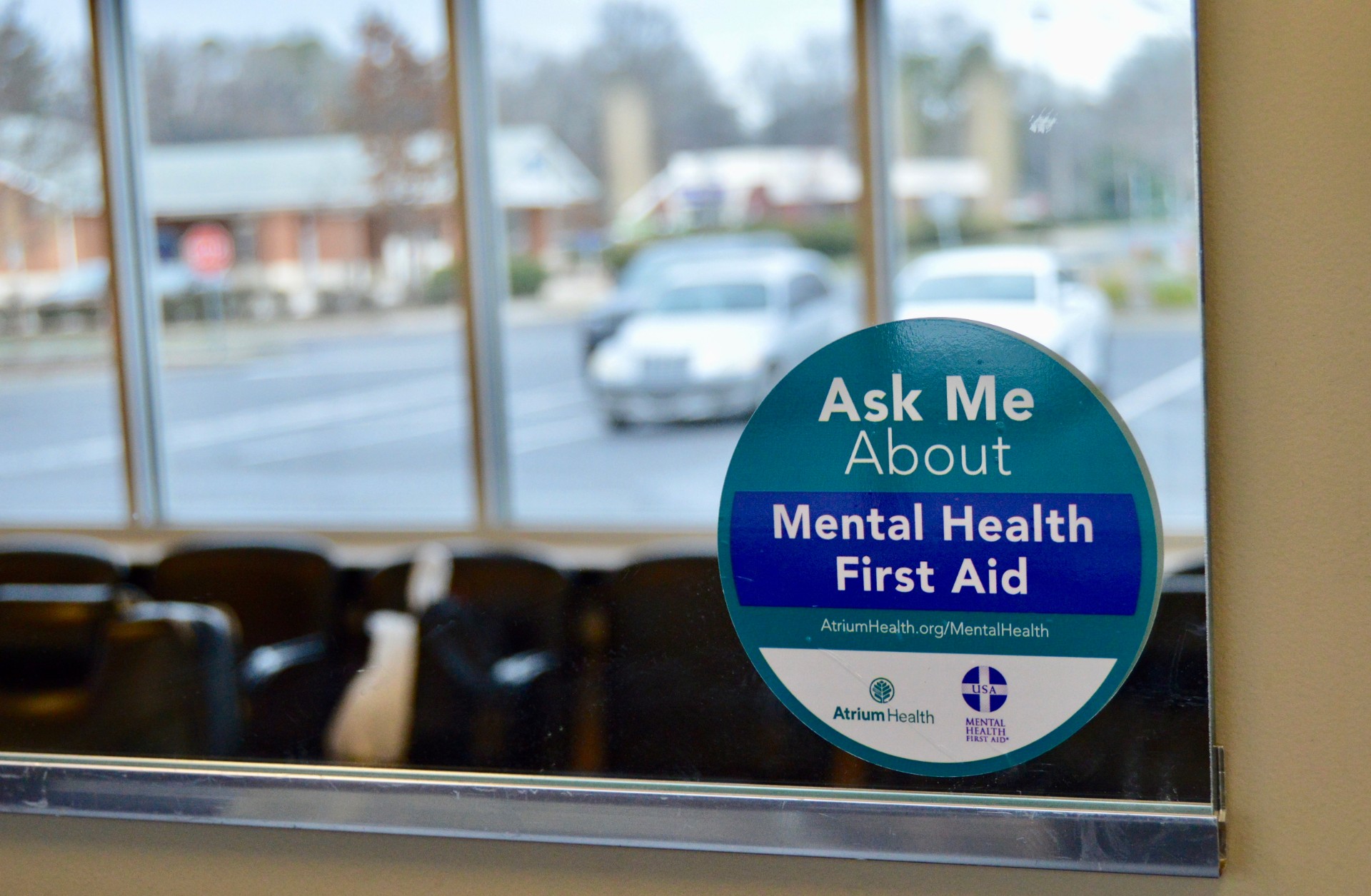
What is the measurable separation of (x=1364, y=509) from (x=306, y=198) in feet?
16.6

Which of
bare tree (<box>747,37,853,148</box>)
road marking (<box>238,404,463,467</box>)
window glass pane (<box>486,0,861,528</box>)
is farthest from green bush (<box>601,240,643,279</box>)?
road marking (<box>238,404,463,467</box>)

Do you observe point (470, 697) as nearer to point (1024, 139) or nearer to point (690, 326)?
point (1024, 139)

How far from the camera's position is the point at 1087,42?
4273mm

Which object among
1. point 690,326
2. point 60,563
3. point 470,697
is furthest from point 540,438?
point 470,697

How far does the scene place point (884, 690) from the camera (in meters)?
1.09

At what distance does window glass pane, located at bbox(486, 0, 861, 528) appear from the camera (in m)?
4.90

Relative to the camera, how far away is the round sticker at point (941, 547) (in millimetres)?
1034

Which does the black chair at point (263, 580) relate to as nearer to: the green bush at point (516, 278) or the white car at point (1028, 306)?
the green bush at point (516, 278)

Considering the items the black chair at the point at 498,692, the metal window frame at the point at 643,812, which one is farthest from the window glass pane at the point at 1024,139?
the metal window frame at the point at 643,812

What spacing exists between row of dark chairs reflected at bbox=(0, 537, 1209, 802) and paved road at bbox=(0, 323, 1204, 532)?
2.77 m

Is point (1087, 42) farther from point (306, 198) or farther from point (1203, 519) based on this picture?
point (1203, 519)

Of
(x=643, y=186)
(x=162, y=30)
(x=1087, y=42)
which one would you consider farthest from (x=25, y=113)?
(x=1087, y=42)

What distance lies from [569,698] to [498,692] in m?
0.21

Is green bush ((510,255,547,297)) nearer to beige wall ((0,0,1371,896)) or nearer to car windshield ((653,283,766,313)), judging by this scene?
car windshield ((653,283,766,313))
